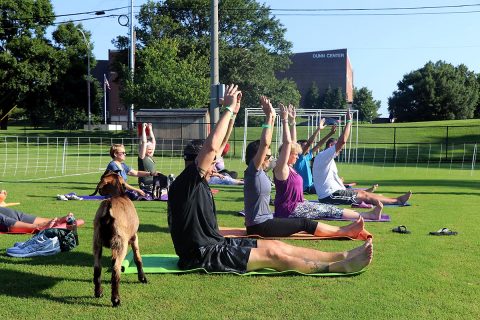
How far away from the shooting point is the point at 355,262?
5.54 m

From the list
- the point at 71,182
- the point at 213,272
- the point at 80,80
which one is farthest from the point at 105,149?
the point at 213,272

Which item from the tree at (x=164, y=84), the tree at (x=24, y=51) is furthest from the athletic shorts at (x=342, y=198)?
the tree at (x=24, y=51)

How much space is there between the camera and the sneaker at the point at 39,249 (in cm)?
635

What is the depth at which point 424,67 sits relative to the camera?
258ft

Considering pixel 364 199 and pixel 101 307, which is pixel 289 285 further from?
pixel 364 199

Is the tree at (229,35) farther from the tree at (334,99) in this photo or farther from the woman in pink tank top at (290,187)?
the woman in pink tank top at (290,187)

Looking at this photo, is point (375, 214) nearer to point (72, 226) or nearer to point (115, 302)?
point (72, 226)

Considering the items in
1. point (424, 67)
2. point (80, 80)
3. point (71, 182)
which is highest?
point (424, 67)

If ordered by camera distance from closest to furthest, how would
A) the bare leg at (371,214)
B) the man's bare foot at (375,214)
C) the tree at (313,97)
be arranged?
the bare leg at (371,214) < the man's bare foot at (375,214) < the tree at (313,97)

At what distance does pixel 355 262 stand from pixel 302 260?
23.5 inches

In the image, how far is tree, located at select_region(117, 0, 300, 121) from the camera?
52.6 m

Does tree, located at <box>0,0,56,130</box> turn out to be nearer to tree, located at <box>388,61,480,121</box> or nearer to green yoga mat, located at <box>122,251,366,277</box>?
green yoga mat, located at <box>122,251,366,277</box>

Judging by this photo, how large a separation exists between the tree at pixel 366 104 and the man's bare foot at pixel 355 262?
9072 cm

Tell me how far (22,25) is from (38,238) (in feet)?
167
